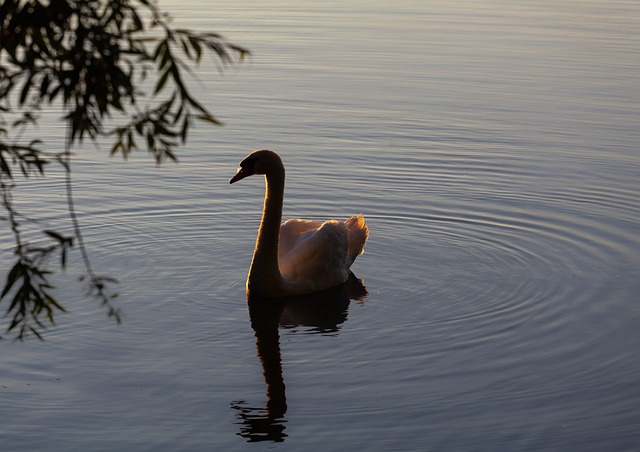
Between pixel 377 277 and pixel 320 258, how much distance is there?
686 millimetres

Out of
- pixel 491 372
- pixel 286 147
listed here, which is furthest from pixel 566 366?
pixel 286 147

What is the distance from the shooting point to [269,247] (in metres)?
11.8

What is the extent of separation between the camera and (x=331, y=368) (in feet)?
31.3

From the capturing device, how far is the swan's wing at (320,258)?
39.7 feet

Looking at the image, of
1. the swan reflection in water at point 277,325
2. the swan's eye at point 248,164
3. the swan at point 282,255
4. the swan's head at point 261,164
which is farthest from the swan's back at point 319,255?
the swan's eye at point 248,164

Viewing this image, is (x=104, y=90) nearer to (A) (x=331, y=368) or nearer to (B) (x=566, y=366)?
(A) (x=331, y=368)

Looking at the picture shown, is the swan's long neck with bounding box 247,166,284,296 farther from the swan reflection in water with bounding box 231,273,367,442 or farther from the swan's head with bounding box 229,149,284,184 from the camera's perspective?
the swan reflection in water with bounding box 231,273,367,442

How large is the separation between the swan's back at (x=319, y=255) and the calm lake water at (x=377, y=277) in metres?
0.37

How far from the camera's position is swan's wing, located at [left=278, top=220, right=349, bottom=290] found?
476 inches

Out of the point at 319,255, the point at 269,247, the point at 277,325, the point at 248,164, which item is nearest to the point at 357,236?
the point at 319,255

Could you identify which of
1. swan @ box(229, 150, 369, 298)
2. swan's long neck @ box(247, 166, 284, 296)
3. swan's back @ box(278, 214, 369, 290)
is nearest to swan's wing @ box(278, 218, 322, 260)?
swan's back @ box(278, 214, 369, 290)

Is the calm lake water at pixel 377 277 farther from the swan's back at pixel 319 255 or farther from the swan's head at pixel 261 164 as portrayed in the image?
the swan's head at pixel 261 164

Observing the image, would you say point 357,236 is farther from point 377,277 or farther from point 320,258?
point 320,258

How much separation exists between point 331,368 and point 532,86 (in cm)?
1363
